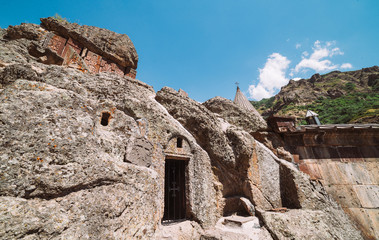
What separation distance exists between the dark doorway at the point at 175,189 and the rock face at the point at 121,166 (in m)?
0.11

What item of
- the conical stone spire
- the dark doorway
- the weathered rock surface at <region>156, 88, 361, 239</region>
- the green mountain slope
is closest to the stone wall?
the weathered rock surface at <region>156, 88, 361, 239</region>

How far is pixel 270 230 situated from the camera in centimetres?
455

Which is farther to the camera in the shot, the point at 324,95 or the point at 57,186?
the point at 324,95

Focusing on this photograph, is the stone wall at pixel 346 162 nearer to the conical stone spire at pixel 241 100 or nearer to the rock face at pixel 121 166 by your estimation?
the rock face at pixel 121 166

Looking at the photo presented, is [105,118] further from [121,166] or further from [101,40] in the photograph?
[101,40]

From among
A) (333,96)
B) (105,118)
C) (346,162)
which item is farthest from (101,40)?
(333,96)

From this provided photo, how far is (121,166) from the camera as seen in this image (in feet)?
10.00

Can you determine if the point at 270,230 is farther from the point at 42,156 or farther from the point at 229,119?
the point at 42,156

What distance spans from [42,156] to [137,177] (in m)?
1.53

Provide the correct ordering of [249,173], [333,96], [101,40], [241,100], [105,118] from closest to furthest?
1. [105,118]
2. [249,173]
3. [101,40]
4. [241,100]
5. [333,96]

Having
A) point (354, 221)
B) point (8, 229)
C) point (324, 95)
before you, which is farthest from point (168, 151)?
point (324, 95)

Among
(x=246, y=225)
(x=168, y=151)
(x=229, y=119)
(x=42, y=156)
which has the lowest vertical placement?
(x=246, y=225)

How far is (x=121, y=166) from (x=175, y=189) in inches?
111

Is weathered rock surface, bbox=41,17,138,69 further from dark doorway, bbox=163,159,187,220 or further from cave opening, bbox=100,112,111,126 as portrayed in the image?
dark doorway, bbox=163,159,187,220
